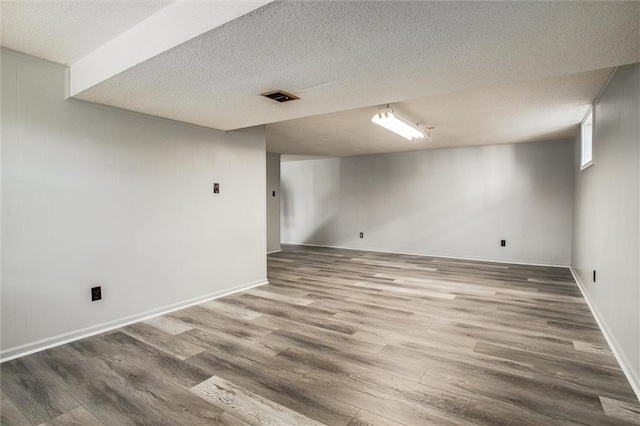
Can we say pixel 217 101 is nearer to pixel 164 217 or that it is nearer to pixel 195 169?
pixel 195 169

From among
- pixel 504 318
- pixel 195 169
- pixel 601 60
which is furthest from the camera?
pixel 195 169

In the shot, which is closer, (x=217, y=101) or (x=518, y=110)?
(x=217, y=101)

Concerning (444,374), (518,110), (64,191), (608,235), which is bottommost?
(444,374)

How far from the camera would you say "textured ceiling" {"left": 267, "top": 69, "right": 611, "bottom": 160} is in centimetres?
299

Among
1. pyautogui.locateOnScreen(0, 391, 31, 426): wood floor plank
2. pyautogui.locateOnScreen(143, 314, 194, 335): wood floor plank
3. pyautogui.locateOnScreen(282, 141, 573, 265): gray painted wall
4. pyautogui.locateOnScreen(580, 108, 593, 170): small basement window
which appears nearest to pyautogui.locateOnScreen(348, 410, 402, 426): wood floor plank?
pyautogui.locateOnScreen(0, 391, 31, 426): wood floor plank

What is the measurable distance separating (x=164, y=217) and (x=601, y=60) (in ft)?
11.6

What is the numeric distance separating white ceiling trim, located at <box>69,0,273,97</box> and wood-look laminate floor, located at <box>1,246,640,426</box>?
1928 millimetres

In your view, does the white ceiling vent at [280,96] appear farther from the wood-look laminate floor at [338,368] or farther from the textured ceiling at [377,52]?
the wood-look laminate floor at [338,368]

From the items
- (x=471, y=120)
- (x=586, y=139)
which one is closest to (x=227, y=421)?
(x=471, y=120)

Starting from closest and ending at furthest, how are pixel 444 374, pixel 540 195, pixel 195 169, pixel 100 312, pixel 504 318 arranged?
pixel 444 374 < pixel 100 312 < pixel 504 318 < pixel 195 169 < pixel 540 195

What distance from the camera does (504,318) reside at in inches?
121

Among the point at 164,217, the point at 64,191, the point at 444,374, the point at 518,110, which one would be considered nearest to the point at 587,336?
the point at 444,374

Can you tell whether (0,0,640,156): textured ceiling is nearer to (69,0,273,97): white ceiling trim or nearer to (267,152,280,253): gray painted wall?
(69,0,273,97): white ceiling trim

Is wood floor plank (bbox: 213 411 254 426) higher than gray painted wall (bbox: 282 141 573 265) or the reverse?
the reverse
